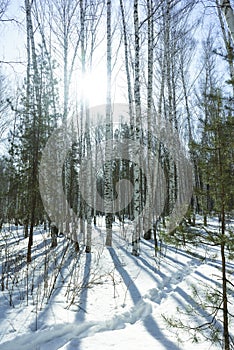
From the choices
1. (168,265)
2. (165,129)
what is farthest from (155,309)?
(165,129)

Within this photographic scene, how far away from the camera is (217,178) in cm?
277

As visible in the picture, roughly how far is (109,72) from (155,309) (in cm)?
757

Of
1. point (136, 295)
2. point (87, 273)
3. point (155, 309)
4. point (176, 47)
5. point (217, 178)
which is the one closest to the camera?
point (217, 178)

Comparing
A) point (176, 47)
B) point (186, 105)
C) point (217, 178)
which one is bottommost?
point (217, 178)

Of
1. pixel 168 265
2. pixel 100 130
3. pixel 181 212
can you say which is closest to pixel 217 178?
pixel 181 212

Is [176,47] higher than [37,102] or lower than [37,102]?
higher

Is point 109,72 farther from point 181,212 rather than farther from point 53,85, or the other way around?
point 181,212

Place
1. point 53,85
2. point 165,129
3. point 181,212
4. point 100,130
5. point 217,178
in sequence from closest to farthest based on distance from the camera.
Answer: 1. point 217,178
2. point 181,212
3. point 53,85
4. point 165,129
5. point 100,130

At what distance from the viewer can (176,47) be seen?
12.7 meters

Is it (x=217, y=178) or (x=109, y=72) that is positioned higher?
(x=109, y=72)

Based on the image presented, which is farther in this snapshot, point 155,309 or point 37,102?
point 37,102

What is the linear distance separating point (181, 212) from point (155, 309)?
1917mm

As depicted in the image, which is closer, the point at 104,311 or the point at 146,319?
the point at 146,319

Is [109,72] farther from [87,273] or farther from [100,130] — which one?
[100,130]
